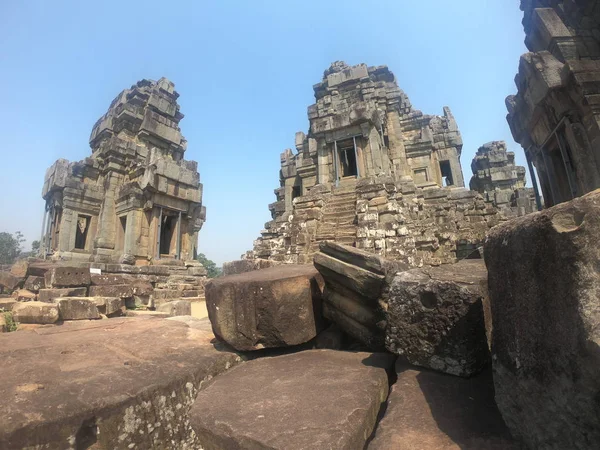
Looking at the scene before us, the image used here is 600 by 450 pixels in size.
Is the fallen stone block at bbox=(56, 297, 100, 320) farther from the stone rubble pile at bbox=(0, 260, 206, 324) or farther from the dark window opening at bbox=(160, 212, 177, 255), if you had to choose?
the dark window opening at bbox=(160, 212, 177, 255)

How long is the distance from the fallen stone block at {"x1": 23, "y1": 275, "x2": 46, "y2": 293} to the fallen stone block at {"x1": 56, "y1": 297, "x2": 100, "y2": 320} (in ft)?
17.0

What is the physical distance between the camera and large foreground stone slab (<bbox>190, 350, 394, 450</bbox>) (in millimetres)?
1179

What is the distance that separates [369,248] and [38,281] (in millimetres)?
9332

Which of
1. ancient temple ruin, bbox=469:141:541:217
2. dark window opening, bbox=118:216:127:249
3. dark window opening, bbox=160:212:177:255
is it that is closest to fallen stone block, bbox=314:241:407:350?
dark window opening, bbox=160:212:177:255

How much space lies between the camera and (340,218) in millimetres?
10141

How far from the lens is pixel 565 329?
0.89m

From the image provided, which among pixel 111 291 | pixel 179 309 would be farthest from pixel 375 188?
pixel 111 291

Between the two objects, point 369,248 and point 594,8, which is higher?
point 594,8

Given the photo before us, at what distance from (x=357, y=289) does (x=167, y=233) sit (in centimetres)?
1328

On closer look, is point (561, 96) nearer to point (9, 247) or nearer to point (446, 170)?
point (446, 170)

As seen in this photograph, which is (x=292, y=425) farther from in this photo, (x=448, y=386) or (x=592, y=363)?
(x=592, y=363)

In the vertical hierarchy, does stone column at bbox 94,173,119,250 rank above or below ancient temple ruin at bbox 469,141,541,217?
below

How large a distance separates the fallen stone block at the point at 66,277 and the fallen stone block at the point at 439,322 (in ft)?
24.5

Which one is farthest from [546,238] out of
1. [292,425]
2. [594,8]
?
[594,8]
